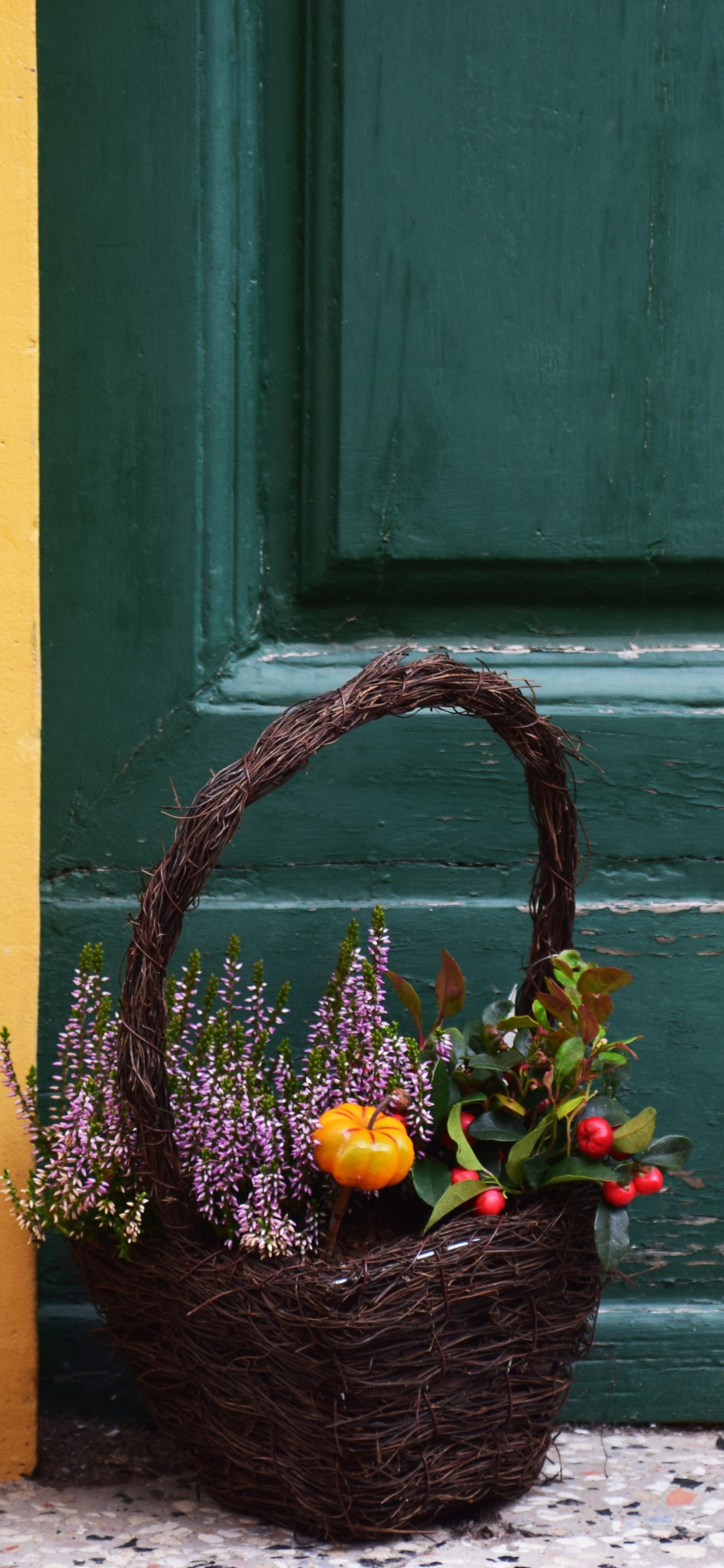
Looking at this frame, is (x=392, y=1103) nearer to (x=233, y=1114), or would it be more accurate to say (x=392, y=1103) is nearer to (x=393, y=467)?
(x=233, y=1114)

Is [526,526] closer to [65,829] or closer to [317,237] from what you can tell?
[317,237]

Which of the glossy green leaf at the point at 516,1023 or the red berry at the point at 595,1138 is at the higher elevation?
the glossy green leaf at the point at 516,1023

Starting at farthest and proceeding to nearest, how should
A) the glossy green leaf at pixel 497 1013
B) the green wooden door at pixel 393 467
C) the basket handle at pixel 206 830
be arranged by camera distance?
the green wooden door at pixel 393 467
the glossy green leaf at pixel 497 1013
the basket handle at pixel 206 830

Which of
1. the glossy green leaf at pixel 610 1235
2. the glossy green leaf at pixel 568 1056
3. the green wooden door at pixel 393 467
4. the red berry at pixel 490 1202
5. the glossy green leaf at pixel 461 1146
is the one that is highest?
the green wooden door at pixel 393 467

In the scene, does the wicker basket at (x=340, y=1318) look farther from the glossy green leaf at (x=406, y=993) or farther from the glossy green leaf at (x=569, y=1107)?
the glossy green leaf at (x=406, y=993)

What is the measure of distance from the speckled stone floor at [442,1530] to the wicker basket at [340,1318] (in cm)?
3

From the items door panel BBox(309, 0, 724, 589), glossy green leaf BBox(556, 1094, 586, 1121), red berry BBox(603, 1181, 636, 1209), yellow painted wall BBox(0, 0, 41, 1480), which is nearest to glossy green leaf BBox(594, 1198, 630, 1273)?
red berry BBox(603, 1181, 636, 1209)

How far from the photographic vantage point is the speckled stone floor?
1.27 m

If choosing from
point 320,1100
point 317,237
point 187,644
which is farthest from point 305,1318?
point 317,237

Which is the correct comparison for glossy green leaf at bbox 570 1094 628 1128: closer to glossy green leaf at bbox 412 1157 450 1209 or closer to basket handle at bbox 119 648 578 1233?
glossy green leaf at bbox 412 1157 450 1209

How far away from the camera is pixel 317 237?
5.26 ft

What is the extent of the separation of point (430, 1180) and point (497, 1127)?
0.09 meters

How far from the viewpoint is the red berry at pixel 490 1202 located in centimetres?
125

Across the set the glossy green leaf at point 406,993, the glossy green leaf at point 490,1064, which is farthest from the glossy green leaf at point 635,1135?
the glossy green leaf at point 406,993
